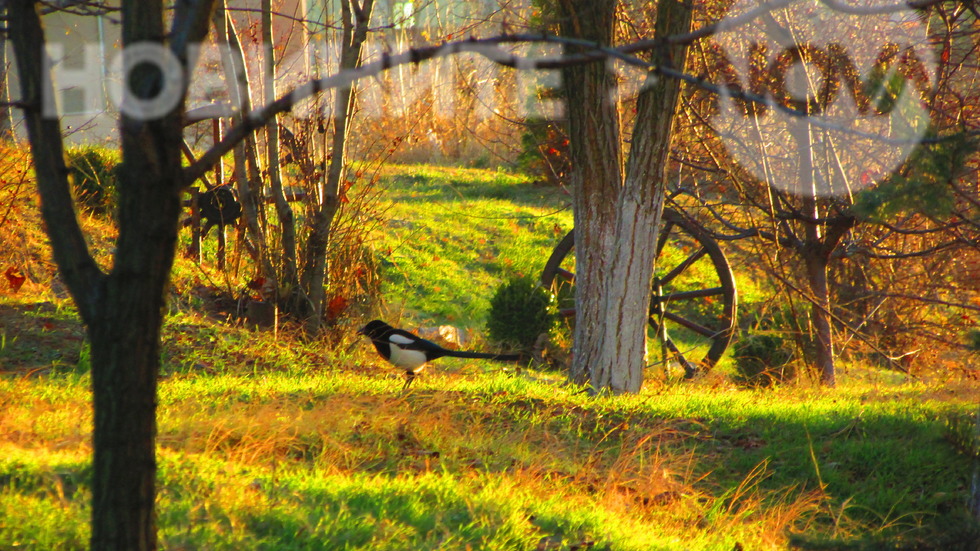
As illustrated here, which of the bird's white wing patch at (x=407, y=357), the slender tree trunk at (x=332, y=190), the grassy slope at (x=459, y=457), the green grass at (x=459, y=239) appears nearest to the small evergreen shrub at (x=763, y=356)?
the grassy slope at (x=459, y=457)

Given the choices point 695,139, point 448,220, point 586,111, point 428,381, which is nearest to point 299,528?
point 428,381

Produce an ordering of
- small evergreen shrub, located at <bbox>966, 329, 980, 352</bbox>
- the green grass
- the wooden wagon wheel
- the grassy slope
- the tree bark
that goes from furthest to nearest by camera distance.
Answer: the green grass, the wooden wagon wheel, the grassy slope, small evergreen shrub, located at <bbox>966, 329, 980, 352</bbox>, the tree bark

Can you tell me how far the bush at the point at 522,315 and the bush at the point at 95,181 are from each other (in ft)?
13.9

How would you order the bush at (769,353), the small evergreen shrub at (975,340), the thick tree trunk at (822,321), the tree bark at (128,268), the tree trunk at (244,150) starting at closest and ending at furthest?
the tree bark at (128,268), the small evergreen shrub at (975,340), the tree trunk at (244,150), the thick tree trunk at (822,321), the bush at (769,353)

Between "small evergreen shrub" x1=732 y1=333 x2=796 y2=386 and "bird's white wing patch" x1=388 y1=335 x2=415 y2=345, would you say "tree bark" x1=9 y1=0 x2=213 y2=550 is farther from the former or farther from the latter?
"small evergreen shrub" x1=732 y1=333 x2=796 y2=386

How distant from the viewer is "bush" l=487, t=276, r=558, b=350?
8.97 metres

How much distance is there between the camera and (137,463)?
98.3 inches

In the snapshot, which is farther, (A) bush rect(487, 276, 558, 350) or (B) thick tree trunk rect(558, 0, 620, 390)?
(A) bush rect(487, 276, 558, 350)

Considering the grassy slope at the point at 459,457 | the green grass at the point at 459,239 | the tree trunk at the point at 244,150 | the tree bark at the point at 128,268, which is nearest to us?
the tree bark at the point at 128,268

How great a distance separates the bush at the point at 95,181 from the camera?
9.05 meters

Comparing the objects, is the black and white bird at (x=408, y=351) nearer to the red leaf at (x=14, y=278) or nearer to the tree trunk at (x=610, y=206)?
the tree trunk at (x=610, y=206)

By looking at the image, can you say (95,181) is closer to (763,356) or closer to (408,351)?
(408,351)

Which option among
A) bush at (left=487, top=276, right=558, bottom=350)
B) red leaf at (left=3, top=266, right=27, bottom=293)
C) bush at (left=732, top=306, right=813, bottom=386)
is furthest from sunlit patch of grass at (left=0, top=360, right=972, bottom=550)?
bush at (left=487, top=276, right=558, bottom=350)

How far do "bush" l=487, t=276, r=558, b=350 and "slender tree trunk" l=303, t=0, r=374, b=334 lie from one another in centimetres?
216
